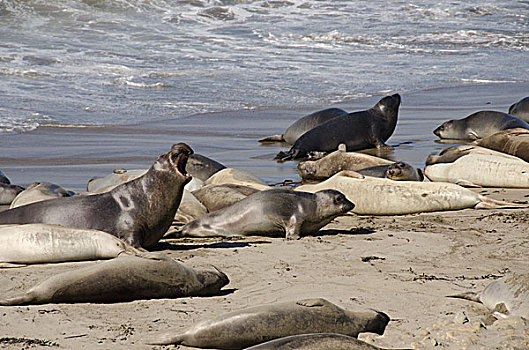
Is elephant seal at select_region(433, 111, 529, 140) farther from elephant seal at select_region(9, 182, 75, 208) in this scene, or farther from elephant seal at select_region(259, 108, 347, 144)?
elephant seal at select_region(9, 182, 75, 208)

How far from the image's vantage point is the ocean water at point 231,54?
518 inches

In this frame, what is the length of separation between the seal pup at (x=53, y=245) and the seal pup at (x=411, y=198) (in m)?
2.47

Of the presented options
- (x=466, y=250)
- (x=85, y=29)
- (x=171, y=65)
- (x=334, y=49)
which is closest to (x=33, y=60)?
(x=171, y=65)

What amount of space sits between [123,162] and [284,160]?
6.06ft

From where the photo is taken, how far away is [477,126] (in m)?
10.2

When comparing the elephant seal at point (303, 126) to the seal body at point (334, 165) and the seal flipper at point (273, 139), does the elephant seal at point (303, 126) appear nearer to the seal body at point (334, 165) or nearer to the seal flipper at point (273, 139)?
the seal flipper at point (273, 139)

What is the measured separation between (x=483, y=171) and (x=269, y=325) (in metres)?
4.75

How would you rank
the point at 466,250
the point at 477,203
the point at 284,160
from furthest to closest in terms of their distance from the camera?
the point at 284,160
the point at 477,203
the point at 466,250

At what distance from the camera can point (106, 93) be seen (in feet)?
44.9

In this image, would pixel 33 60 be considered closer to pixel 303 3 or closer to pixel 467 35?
pixel 467 35

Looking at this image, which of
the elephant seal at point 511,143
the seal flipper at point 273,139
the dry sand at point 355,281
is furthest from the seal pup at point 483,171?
the seal flipper at point 273,139

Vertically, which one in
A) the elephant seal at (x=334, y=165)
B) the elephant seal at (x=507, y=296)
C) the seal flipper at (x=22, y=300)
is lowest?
the elephant seal at (x=334, y=165)

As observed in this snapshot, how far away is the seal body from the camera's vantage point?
7.85 metres

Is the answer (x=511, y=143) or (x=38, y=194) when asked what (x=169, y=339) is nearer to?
(x=38, y=194)
